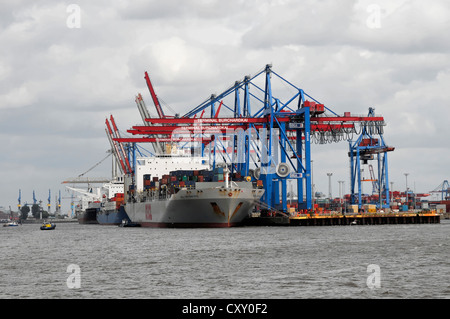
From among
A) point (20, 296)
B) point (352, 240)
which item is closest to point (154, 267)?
point (20, 296)

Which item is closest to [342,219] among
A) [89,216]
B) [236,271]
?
[236,271]

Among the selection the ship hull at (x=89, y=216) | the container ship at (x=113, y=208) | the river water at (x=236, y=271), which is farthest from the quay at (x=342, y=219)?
the ship hull at (x=89, y=216)

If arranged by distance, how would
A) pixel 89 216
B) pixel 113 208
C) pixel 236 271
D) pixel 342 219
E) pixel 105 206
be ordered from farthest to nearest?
1. pixel 89 216
2. pixel 105 206
3. pixel 113 208
4. pixel 342 219
5. pixel 236 271

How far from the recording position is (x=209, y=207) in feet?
279

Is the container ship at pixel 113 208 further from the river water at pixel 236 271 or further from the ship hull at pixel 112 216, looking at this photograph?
the river water at pixel 236 271

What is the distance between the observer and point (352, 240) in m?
61.1

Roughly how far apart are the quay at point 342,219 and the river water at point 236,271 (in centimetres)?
3703

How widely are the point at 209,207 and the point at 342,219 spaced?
22616mm

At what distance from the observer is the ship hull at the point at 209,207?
276 ft

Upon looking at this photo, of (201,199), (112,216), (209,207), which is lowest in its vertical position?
(112,216)

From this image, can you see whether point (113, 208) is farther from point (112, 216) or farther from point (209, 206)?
point (209, 206)
